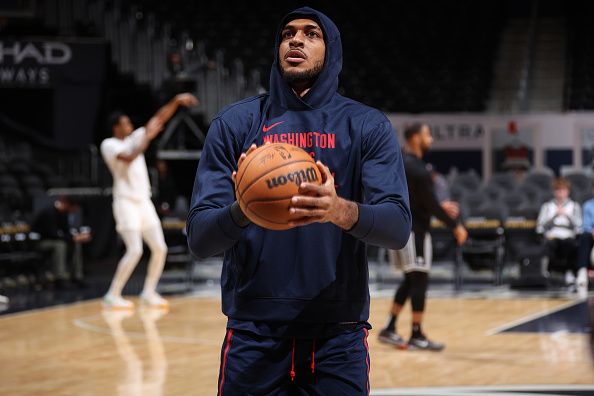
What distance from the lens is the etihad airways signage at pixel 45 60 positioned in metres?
19.4

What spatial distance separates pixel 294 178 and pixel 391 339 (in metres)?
6.42

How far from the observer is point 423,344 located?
8.96m

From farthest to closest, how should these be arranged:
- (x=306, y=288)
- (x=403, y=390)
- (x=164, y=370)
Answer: (x=164, y=370) → (x=403, y=390) → (x=306, y=288)

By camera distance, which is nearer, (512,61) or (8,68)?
(8,68)

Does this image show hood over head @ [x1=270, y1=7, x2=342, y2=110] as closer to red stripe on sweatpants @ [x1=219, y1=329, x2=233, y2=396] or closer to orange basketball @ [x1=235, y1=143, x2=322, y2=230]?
orange basketball @ [x1=235, y1=143, x2=322, y2=230]

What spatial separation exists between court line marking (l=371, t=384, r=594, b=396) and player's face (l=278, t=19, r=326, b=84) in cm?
398

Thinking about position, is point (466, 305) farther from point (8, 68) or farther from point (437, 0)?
point (437, 0)

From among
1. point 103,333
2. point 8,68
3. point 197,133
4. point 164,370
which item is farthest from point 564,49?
point 164,370

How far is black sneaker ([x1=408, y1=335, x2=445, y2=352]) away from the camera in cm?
895

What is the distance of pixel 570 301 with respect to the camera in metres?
12.8

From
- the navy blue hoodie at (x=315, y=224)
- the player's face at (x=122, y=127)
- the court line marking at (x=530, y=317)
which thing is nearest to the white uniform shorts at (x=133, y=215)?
the player's face at (x=122, y=127)

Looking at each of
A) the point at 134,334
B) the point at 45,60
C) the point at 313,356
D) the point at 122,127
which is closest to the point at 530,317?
the point at 134,334

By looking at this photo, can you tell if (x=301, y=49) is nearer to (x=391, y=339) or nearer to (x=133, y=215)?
(x=391, y=339)

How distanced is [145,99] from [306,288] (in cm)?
1767
